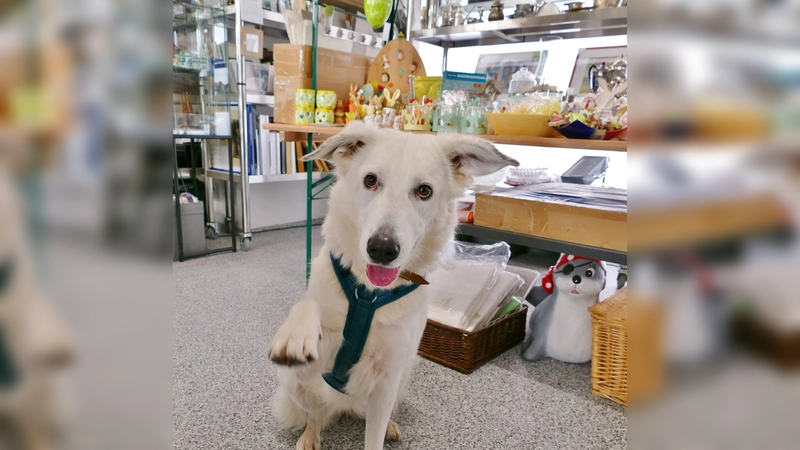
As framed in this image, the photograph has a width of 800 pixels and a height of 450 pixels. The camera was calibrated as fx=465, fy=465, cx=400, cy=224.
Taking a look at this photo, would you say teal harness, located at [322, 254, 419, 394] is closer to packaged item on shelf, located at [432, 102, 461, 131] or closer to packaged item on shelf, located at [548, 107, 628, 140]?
packaged item on shelf, located at [548, 107, 628, 140]

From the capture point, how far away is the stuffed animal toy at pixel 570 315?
6.84 feet

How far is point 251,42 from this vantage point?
3422mm

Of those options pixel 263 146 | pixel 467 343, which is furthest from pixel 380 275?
pixel 263 146

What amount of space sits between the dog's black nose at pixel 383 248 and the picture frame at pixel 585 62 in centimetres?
227

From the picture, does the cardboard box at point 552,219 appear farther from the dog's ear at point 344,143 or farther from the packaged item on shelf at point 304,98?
the packaged item on shelf at point 304,98

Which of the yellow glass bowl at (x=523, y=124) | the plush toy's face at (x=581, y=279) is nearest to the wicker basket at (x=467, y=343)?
the plush toy's face at (x=581, y=279)

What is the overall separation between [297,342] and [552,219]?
121cm

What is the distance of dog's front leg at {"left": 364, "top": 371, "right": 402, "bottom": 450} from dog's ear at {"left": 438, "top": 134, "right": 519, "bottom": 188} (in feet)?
2.06

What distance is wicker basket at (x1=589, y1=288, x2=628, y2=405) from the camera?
1.74m

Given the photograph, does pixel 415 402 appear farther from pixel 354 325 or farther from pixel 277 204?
pixel 277 204

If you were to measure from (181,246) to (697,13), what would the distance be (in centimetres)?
337

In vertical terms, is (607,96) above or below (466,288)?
above

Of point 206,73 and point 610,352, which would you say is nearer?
point 610,352

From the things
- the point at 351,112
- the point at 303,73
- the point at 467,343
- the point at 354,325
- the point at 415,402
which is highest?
the point at 303,73
